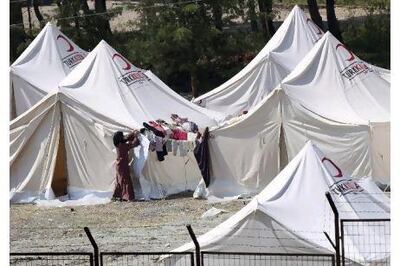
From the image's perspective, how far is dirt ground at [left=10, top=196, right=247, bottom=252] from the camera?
17.7m

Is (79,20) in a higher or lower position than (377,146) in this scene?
higher

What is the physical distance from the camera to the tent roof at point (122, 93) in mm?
22750

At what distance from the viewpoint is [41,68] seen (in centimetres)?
2764

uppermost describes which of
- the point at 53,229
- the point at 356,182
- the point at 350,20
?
the point at 350,20

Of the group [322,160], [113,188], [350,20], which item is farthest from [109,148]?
[350,20]

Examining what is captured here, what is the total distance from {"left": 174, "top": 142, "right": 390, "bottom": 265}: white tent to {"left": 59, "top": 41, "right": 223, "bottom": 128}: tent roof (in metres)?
7.44

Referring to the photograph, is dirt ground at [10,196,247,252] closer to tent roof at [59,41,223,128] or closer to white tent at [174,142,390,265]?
tent roof at [59,41,223,128]

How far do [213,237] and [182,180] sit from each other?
811cm

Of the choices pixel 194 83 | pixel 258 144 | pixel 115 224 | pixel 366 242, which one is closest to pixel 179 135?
pixel 258 144

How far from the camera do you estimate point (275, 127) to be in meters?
21.8

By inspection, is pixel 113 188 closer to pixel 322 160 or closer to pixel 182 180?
pixel 182 180

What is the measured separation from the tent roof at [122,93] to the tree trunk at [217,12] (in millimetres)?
11504

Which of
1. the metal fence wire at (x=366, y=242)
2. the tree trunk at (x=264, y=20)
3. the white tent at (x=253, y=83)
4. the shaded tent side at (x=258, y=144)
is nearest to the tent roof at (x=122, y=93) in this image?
the shaded tent side at (x=258, y=144)

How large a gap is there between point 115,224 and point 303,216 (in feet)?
18.0
